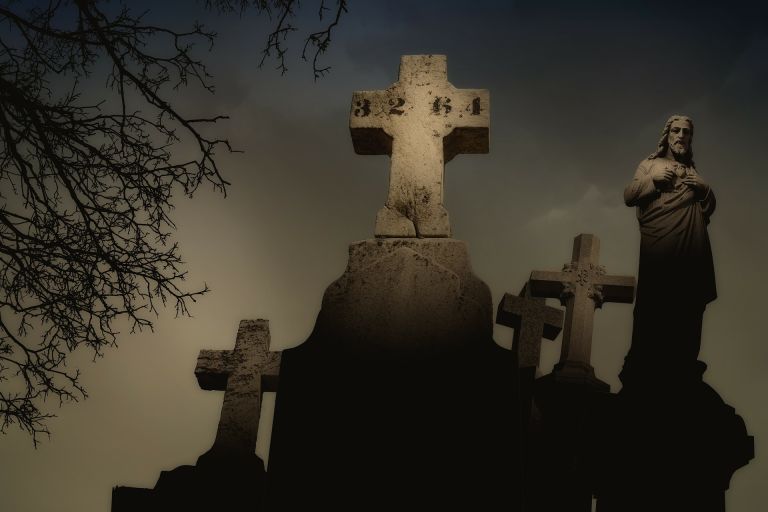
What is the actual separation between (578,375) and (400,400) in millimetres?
3014

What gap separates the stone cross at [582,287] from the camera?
256 inches

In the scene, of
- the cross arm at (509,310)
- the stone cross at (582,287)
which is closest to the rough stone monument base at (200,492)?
the cross arm at (509,310)

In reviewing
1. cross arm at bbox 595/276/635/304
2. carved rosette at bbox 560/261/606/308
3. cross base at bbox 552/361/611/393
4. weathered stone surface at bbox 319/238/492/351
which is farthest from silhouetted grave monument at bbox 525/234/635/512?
weathered stone surface at bbox 319/238/492/351

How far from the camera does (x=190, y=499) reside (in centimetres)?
461

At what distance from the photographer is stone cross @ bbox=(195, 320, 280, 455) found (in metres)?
4.91

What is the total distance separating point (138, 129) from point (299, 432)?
2495 millimetres

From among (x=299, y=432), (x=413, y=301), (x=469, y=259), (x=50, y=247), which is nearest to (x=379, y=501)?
(x=299, y=432)

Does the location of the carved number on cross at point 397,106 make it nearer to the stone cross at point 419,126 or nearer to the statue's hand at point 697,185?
the stone cross at point 419,126

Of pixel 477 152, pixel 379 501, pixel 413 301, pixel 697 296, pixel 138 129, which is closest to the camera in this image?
pixel 379 501

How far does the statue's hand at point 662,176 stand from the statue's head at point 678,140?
0.19m

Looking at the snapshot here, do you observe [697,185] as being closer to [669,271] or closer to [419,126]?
[669,271]

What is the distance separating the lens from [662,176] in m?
5.75

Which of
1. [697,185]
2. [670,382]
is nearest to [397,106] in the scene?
[670,382]

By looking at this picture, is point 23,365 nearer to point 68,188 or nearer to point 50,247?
point 50,247
